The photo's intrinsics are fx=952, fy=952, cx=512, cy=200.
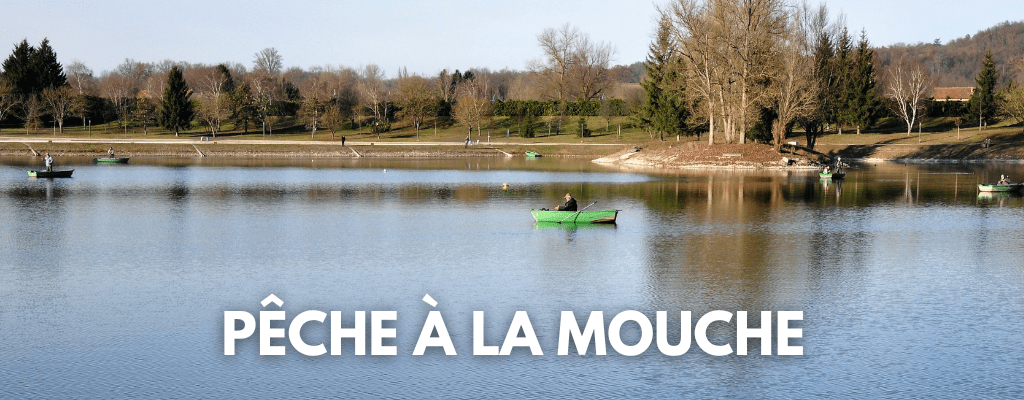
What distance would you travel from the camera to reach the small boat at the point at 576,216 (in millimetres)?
35250

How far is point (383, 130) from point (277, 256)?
96840mm

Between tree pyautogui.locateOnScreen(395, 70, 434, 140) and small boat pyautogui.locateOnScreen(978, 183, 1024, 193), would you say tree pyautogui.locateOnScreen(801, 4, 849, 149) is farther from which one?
tree pyautogui.locateOnScreen(395, 70, 434, 140)

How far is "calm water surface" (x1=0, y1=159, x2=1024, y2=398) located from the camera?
606 inches

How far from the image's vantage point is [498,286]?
894 inches

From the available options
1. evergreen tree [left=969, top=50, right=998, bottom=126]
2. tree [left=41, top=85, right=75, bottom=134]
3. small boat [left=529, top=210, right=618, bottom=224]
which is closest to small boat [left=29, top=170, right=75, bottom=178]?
small boat [left=529, top=210, right=618, bottom=224]

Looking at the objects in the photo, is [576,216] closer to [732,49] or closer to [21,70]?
[732,49]

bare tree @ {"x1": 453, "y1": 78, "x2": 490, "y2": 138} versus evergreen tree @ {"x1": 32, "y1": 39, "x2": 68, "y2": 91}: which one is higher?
evergreen tree @ {"x1": 32, "y1": 39, "x2": 68, "y2": 91}

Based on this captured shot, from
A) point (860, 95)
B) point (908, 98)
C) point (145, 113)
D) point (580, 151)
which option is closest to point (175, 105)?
point (145, 113)

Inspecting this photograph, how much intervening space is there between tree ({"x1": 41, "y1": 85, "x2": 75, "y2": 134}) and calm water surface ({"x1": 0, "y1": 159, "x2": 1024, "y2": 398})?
3021 inches

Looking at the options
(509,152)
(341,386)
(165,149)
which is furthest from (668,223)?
(165,149)

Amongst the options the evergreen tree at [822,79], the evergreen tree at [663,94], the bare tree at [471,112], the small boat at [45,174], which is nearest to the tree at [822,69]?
the evergreen tree at [822,79]

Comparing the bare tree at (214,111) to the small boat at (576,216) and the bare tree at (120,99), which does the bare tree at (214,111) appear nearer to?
the bare tree at (120,99)

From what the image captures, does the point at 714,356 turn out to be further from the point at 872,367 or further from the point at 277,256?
the point at 277,256

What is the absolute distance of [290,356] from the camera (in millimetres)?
16812
